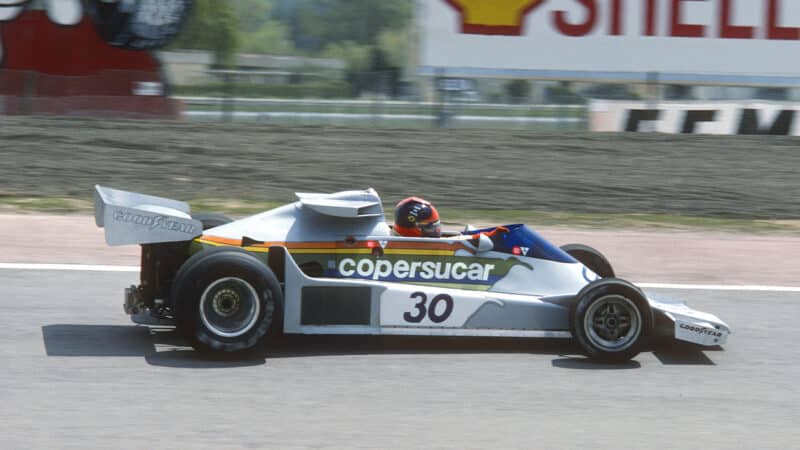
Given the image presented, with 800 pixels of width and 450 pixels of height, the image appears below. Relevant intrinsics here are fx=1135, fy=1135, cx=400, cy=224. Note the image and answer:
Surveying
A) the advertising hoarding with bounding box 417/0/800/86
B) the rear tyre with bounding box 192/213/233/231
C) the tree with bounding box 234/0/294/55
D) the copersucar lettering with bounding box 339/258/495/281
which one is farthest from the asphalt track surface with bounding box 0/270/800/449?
the tree with bounding box 234/0/294/55

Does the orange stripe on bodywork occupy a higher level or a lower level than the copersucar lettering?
higher

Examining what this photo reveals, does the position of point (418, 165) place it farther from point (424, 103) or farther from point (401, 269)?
point (401, 269)

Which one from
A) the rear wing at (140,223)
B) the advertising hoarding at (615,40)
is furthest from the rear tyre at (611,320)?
the advertising hoarding at (615,40)

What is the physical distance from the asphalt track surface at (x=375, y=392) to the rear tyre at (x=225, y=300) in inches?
6.8

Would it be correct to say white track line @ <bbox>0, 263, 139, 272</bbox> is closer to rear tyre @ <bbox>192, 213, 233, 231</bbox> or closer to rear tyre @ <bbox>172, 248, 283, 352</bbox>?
rear tyre @ <bbox>192, 213, 233, 231</bbox>

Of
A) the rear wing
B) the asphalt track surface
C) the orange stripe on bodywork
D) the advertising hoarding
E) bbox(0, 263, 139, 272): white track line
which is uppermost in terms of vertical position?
the advertising hoarding

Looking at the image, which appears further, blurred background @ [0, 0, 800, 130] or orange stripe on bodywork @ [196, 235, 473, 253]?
blurred background @ [0, 0, 800, 130]

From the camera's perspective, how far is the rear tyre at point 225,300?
6.86 metres

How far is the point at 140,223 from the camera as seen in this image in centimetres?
709

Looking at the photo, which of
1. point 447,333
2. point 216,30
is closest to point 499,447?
point 447,333

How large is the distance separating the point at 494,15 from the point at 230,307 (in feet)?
67.9

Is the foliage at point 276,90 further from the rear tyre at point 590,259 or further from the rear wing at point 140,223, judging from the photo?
the rear wing at point 140,223

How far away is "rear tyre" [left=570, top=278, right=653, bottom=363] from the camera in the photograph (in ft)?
23.5

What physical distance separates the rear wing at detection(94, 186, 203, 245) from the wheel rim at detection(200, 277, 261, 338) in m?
0.48
